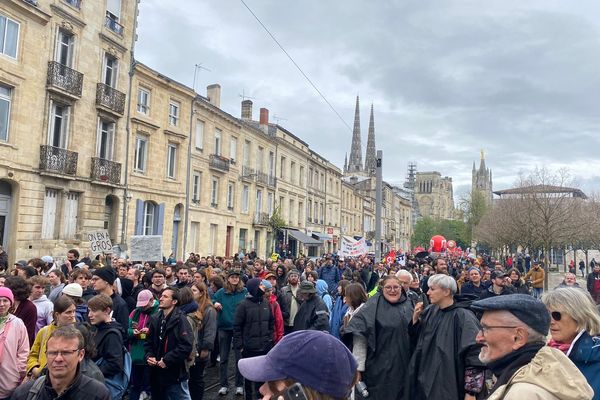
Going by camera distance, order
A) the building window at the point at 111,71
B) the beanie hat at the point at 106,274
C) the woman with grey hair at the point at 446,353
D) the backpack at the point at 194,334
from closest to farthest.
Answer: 1. the woman with grey hair at the point at 446,353
2. the backpack at the point at 194,334
3. the beanie hat at the point at 106,274
4. the building window at the point at 111,71

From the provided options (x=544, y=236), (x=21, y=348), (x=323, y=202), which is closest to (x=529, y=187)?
(x=544, y=236)

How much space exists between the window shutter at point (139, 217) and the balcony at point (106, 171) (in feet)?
5.37

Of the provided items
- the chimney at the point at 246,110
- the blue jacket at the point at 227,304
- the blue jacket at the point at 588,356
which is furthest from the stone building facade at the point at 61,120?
the blue jacket at the point at 588,356

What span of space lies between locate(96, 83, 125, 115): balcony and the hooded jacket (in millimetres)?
19837

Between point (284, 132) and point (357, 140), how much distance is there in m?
80.3

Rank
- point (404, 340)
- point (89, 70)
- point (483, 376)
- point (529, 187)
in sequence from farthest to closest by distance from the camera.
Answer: point (529, 187) → point (89, 70) → point (404, 340) → point (483, 376)

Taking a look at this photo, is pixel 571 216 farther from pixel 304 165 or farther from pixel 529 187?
pixel 304 165

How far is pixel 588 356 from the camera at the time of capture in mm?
2744

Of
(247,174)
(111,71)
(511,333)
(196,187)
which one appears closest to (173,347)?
(511,333)

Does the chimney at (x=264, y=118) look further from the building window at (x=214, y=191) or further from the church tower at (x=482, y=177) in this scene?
the church tower at (x=482, y=177)

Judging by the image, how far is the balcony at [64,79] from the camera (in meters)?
16.6

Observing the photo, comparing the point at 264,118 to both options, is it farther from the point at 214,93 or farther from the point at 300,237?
the point at 300,237

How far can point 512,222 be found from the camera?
30.3 metres

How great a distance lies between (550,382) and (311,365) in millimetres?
970
